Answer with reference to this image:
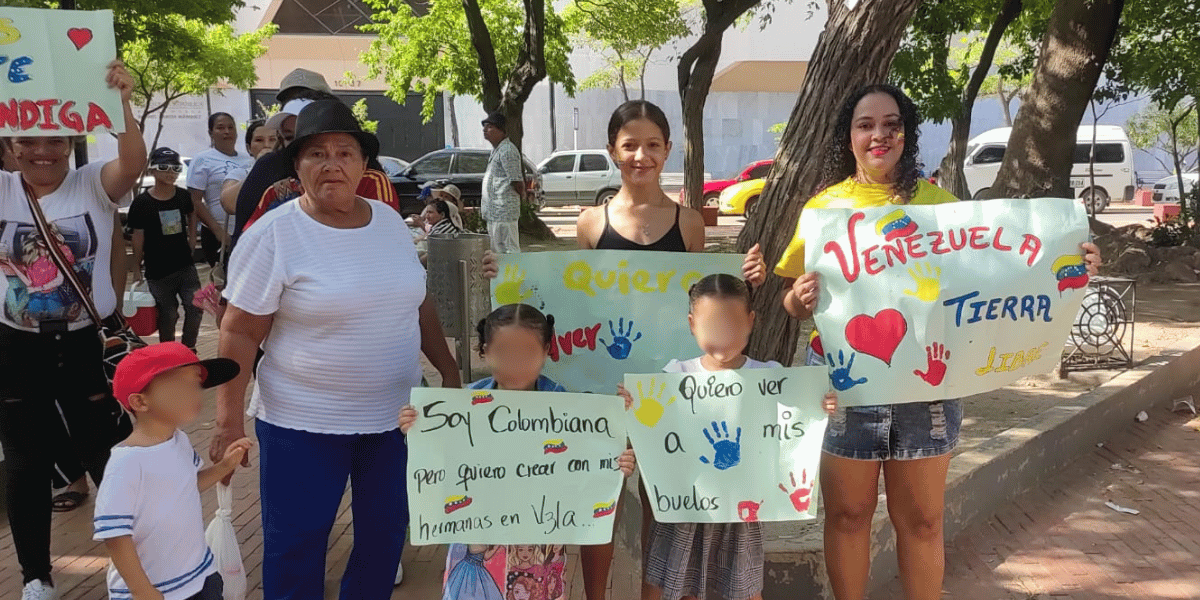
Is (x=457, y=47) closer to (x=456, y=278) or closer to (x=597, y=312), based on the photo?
(x=456, y=278)

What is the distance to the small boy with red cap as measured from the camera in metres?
2.54

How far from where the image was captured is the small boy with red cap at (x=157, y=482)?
2.54 meters

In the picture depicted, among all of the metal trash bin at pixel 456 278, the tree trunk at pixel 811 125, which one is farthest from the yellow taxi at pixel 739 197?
the tree trunk at pixel 811 125

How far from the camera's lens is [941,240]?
2.99 m

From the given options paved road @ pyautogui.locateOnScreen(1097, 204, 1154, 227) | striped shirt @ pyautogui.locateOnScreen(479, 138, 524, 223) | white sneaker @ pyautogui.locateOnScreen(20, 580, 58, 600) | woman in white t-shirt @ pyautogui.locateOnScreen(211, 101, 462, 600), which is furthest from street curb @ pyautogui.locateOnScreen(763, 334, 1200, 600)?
paved road @ pyautogui.locateOnScreen(1097, 204, 1154, 227)

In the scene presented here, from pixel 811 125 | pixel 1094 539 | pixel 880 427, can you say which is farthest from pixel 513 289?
pixel 1094 539

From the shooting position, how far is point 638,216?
10.6 ft

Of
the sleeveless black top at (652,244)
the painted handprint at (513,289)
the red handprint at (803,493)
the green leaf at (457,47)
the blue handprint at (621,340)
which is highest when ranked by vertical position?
the green leaf at (457,47)

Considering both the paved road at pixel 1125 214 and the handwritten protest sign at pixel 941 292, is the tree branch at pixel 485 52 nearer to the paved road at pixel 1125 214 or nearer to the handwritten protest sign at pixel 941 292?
the handwritten protest sign at pixel 941 292

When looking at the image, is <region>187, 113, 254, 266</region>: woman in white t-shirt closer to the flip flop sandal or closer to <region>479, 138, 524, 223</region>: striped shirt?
the flip flop sandal

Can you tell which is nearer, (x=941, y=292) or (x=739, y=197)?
(x=941, y=292)

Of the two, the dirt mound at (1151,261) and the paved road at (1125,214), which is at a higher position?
the paved road at (1125,214)

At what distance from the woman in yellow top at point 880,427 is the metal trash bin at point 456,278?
2.37 metres

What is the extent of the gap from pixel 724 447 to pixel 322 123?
1519 mm
